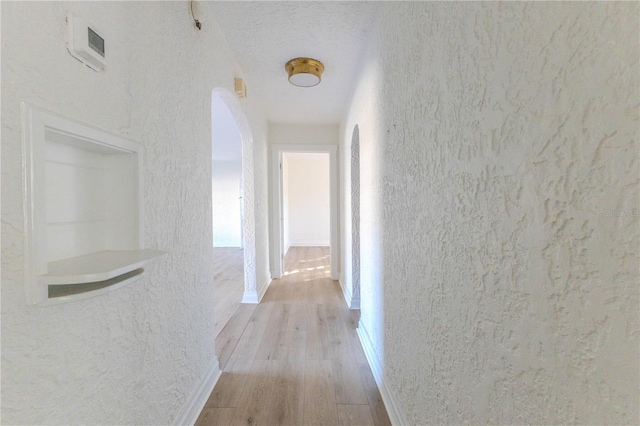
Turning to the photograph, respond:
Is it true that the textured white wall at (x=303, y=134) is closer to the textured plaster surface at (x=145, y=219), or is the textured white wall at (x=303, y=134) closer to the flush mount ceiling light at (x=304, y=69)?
the flush mount ceiling light at (x=304, y=69)

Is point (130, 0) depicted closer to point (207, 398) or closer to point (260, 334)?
Result: point (207, 398)

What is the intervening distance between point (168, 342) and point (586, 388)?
1295mm

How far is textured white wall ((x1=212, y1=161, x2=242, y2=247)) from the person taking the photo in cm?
700

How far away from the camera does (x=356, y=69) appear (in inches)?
84.7

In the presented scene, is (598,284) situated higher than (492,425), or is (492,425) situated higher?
(598,284)

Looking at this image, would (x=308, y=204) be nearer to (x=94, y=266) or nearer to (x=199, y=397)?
(x=199, y=397)

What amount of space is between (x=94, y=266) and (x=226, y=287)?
308cm

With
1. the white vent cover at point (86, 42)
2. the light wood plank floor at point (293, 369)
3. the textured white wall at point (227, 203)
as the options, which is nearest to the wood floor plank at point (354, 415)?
the light wood plank floor at point (293, 369)

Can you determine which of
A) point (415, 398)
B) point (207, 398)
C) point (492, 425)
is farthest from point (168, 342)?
point (492, 425)

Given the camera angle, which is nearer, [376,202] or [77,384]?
[77,384]

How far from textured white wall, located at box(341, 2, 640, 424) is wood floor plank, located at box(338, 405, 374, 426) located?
439 mm

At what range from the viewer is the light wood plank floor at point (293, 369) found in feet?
4.44

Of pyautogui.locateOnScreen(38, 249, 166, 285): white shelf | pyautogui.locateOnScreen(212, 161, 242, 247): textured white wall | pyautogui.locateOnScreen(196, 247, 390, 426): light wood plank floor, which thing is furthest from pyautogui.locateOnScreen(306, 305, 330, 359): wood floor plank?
pyautogui.locateOnScreen(212, 161, 242, 247): textured white wall

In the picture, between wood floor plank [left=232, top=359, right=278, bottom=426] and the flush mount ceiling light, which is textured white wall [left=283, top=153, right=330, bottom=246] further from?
wood floor plank [left=232, top=359, right=278, bottom=426]
